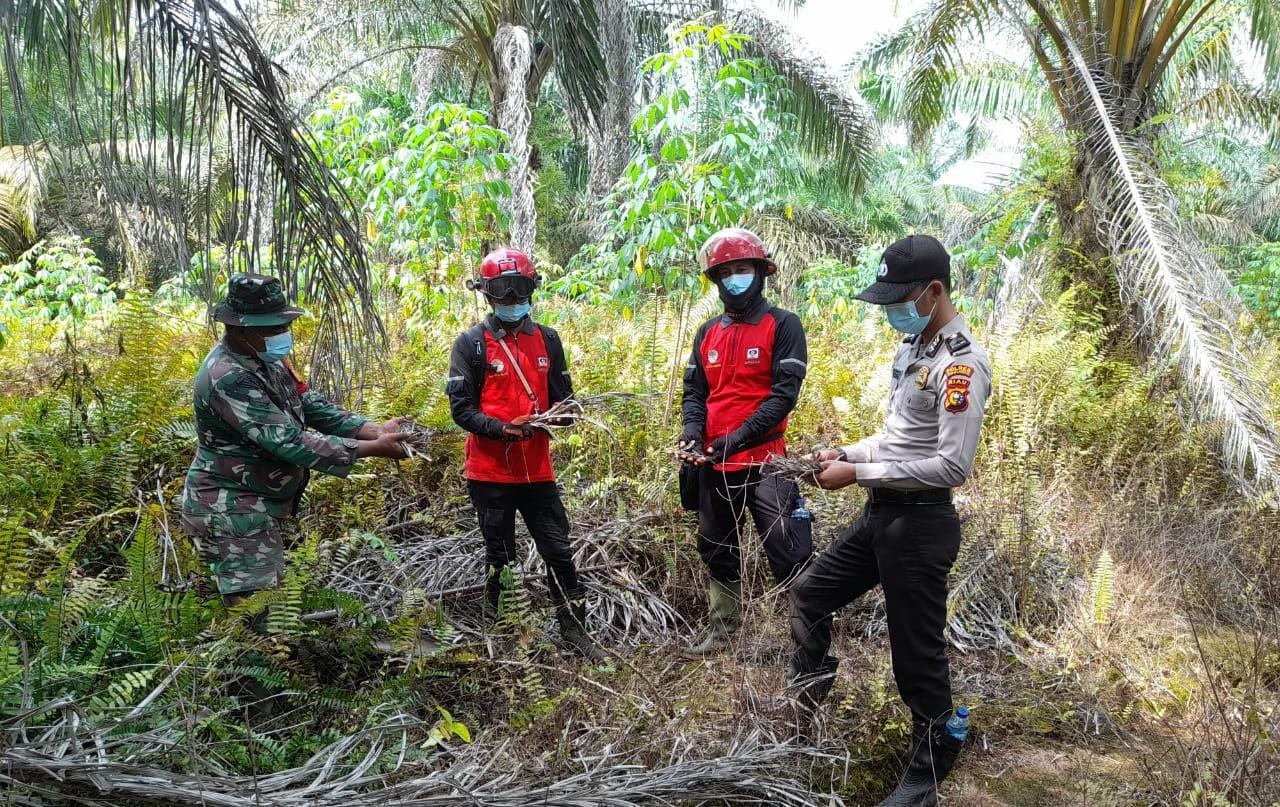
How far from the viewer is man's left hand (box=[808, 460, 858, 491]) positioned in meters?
3.04

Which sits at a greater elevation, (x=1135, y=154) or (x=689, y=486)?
(x=1135, y=154)

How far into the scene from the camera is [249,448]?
136 inches

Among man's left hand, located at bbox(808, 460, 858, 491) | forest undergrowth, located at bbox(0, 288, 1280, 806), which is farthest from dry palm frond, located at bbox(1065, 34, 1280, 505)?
man's left hand, located at bbox(808, 460, 858, 491)

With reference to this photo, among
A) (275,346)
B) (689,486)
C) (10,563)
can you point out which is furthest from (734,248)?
(10,563)

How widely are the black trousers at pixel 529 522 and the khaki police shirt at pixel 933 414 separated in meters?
1.78

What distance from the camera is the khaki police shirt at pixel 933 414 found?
111 inches

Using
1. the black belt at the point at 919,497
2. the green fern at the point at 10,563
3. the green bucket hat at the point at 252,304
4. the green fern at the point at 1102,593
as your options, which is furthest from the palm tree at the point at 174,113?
the green fern at the point at 1102,593

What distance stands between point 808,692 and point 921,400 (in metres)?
1.28

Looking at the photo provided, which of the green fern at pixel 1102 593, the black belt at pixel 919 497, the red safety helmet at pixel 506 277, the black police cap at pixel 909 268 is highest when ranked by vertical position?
the red safety helmet at pixel 506 277

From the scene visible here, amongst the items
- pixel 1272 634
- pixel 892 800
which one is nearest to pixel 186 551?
pixel 892 800

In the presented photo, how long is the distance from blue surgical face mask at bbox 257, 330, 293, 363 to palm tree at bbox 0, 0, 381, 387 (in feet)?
0.99

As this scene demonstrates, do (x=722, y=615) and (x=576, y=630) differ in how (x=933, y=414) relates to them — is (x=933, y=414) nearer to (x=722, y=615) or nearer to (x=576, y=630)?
(x=722, y=615)

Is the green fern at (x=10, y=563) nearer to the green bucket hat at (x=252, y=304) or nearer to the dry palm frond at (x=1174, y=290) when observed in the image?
the green bucket hat at (x=252, y=304)

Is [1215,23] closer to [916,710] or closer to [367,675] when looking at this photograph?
[916,710]
